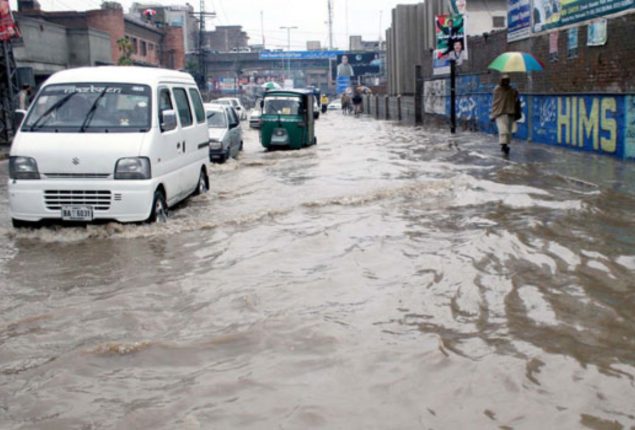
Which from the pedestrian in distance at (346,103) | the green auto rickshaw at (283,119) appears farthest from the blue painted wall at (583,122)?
the pedestrian in distance at (346,103)

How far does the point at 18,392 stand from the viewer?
4.47 meters

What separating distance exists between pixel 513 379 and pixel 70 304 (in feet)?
12.1

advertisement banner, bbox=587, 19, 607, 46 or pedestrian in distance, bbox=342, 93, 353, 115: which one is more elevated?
advertisement banner, bbox=587, 19, 607, 46

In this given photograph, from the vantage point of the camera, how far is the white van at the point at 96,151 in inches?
345

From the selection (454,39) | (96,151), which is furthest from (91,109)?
(454,39)

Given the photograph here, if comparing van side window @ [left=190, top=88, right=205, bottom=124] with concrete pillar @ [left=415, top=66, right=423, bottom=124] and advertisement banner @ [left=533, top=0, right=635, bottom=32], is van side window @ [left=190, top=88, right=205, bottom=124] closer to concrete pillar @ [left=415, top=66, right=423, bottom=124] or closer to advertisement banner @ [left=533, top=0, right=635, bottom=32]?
advertisement banner @ [left=533, top=0, right=635, bottom=32]

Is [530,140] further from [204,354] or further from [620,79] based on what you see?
[204,354]

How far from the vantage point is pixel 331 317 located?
5.81 meters

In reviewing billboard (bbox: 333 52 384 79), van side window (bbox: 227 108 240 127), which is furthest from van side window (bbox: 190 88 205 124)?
billboard (bbox: 333 52 384 79)

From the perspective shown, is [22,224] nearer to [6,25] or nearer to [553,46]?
[553,46]

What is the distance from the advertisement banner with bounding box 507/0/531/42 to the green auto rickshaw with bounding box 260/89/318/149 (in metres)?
6.26

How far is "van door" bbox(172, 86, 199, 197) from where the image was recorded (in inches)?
414

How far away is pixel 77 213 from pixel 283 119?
13848 mm

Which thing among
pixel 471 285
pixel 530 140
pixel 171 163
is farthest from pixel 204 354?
pixel 530 140
